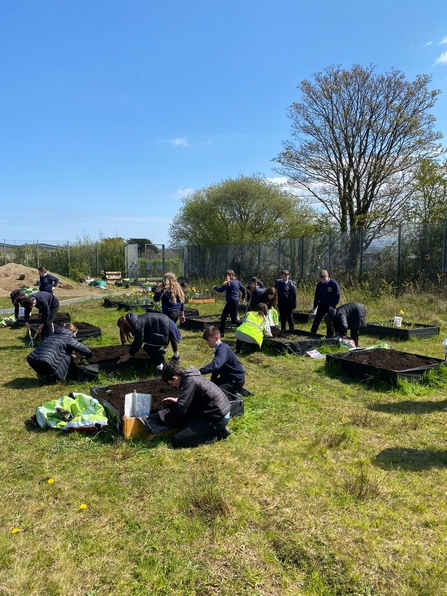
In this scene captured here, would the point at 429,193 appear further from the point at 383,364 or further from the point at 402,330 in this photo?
the point at 383,364

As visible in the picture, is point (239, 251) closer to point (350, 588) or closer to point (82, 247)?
point (82, 247)

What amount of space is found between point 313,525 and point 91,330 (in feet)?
26.7

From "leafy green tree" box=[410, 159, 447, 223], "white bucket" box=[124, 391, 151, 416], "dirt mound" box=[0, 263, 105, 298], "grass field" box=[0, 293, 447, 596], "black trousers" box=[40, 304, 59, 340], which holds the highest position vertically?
"leafy green tree" box=[410, 159, 447, 223]

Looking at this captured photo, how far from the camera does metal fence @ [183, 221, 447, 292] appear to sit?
15.8 m

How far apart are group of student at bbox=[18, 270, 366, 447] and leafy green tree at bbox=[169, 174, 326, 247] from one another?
51.1 feet

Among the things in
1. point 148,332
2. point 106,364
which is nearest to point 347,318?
point 148,332

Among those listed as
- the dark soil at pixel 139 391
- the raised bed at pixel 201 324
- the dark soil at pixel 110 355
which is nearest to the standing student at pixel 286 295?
the raised bed at pixel 201 324

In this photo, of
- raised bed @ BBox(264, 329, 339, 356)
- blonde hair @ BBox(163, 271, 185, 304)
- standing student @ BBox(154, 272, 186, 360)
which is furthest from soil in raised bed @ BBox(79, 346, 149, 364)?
raised bed @ BBox(264, 329, 339, 356)

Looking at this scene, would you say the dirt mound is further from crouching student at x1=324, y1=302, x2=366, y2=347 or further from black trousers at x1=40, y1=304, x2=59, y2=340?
crouching student at x1=324, y1=302, x2=366, y2=347

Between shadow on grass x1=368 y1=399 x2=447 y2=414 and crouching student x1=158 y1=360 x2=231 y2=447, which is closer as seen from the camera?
crouching student x1=158 y1=360 x2=231 y2=447

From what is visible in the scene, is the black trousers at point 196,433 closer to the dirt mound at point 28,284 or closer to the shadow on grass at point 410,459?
the shadow on grass at point 410,459

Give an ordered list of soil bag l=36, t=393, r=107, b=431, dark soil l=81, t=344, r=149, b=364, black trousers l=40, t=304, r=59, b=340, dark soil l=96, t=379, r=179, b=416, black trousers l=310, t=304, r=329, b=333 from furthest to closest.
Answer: black trousers l=310, t=304, r=329, b=333
black trousers l=40, t=304, r=59, b=340
dark soil l=81, t=344, r=149, b=364
dark soil l=96, t=379, r=179, b=416
soil bag l=36, t=393, r=107, b=431

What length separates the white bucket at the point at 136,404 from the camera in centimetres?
502

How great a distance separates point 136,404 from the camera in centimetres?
507
